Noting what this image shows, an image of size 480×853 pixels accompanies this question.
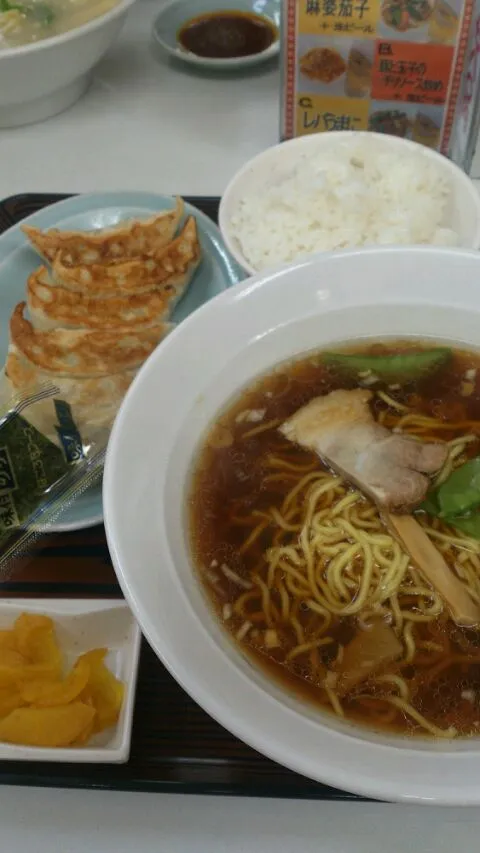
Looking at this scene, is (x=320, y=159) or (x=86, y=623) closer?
(x=86, y=623)

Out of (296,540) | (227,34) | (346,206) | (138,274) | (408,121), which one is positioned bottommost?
(296,540)

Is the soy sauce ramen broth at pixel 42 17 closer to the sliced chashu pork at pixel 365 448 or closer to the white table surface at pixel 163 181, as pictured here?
the white table surface at pixel 163 181

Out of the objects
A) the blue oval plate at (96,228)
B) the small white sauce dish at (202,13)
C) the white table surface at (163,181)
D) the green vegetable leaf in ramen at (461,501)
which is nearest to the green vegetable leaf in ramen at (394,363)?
the green vegetable leaf in ramen at (461,501)

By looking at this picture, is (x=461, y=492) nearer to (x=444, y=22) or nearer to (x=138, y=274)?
(x=138, y=274)

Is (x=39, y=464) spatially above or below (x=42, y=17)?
below

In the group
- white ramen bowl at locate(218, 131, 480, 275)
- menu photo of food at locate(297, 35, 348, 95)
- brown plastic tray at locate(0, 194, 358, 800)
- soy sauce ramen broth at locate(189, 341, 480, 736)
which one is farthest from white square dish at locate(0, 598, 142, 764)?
menu photo of food at locate(297, 35, 348, 95)

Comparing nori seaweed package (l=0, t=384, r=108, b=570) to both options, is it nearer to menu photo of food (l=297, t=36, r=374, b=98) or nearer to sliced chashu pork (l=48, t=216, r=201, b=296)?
sliced chashu pork (l=48, t=216, r=201, b=296)

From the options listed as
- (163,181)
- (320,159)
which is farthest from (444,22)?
(163,181)

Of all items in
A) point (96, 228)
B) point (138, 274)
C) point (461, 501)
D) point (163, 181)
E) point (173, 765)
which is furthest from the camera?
point (163, 181)
